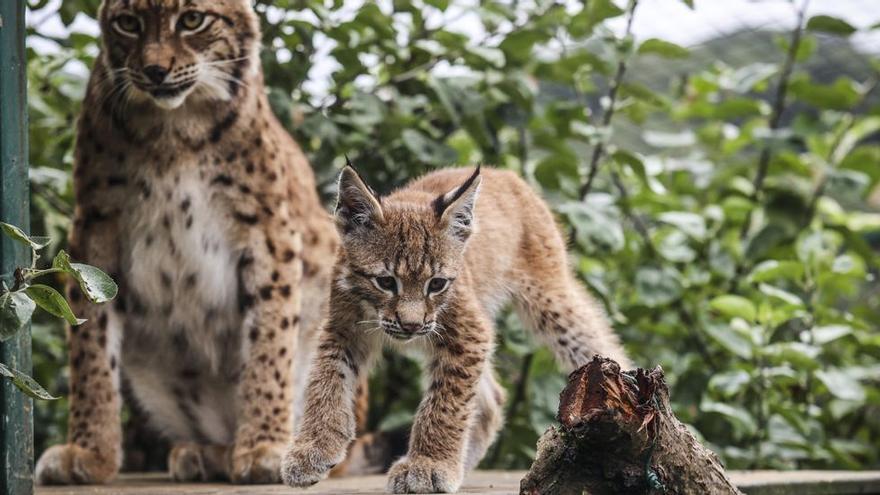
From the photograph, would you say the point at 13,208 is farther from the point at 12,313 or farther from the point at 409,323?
the point at 409,323

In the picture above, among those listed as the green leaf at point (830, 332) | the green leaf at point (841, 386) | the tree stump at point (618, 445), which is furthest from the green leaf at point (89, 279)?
the green leaf at point (830, 332)

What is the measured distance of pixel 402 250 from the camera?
437cm

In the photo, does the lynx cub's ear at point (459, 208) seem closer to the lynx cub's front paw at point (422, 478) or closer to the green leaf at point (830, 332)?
the lynx cub's front paw at point (422, 478)

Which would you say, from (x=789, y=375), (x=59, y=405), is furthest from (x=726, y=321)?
(x=59, y=405)

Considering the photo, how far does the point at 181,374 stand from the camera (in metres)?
5.61

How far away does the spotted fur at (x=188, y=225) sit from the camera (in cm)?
497

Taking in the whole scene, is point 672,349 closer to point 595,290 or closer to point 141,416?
point 595,290

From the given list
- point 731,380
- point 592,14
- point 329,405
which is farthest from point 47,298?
point 731,380

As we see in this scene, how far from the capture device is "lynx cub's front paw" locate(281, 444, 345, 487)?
13.5ft

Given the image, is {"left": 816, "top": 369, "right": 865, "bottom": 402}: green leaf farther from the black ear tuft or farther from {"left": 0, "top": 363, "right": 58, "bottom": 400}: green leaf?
{"left": 0, "top": 363, "right": 58, "bottom": 400}: green leaf

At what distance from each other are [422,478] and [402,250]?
83cm

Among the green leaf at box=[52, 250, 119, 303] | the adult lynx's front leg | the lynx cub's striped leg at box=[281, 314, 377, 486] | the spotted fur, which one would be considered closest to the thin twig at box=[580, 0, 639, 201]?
the spotted fur

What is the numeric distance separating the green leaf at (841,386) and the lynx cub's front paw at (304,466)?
3.14m

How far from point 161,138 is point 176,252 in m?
0.50
